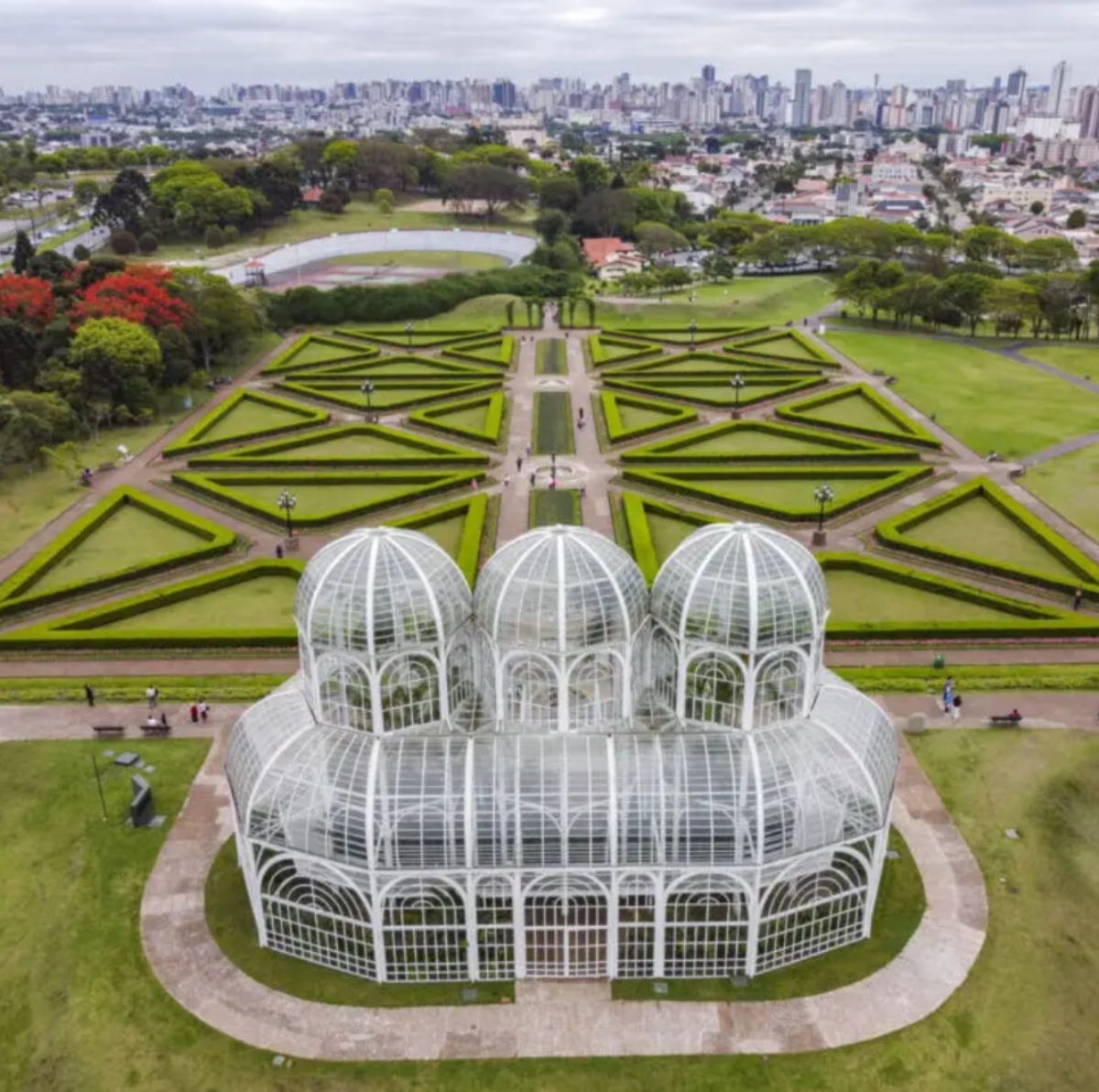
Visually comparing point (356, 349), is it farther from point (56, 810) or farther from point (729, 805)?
point (729, 805)

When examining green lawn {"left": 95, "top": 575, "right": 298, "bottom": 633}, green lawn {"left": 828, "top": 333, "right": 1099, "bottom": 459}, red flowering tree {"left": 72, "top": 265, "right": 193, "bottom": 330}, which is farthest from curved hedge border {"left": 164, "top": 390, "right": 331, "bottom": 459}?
green lawn {"left": 828, "top": 333, "right": 1099, "bottom": 459}

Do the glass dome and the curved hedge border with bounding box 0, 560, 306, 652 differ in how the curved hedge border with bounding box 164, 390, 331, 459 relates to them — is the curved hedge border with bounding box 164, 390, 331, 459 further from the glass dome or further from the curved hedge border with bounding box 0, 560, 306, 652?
the glass dome

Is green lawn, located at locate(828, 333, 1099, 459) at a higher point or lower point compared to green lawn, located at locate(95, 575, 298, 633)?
lower

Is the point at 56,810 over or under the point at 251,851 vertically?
under

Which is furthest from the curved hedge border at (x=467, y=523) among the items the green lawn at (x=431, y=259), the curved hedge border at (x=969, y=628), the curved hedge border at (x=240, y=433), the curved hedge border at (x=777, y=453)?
the green lawn at (x=431, y=259)

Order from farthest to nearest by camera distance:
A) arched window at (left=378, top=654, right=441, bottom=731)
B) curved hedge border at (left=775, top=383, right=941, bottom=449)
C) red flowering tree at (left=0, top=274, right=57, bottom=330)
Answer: red flowering tree at (left=0, top=274, right=57, bottom=330)
curved hedge border at (left=775, top=383, right=941, bottom=449)
arched window at (left=378, top=654, right=441, bottom=731)

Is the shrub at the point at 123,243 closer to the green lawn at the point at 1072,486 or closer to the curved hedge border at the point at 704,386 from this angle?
the curved hedge border at the point at 704,386

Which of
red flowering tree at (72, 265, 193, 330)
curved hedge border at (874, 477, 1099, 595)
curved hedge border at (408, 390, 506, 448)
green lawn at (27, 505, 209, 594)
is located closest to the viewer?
curved hedge border at (874, 477, 1099, 595)

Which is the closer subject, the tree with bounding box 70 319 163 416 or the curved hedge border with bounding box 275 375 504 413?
the tree with bounding box 70 319 163 416

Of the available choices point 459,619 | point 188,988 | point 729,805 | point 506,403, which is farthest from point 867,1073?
point 506,403
